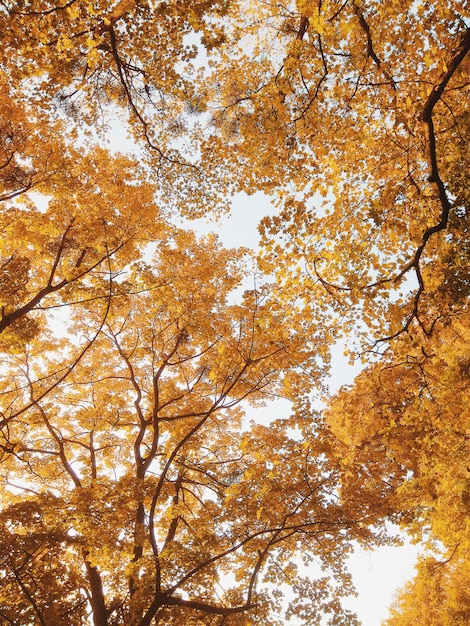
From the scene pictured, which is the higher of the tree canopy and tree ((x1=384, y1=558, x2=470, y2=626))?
the tree canopy

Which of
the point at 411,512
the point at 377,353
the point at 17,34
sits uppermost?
the point at 17,34

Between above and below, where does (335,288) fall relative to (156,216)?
below

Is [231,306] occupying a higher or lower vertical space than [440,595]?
higher

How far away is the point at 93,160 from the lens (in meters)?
Answer: 8.23

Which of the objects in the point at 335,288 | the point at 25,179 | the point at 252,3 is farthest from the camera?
the point at 252,3

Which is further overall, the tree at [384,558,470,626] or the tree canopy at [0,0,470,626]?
the tree at [384,558,470,626]

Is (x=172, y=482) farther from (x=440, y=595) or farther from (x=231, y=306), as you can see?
(x=440, y=595)

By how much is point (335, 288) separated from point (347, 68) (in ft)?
9.83

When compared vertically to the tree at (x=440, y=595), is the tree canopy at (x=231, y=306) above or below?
above

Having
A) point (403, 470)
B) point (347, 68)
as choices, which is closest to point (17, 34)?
point (347, 68)

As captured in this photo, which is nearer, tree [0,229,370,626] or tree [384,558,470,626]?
tree [0,229,370,626]

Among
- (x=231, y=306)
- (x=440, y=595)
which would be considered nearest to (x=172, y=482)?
(x=231, y=306)

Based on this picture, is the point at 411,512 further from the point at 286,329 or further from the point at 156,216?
the point at 156,216

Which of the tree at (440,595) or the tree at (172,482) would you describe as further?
the tree at (440,595)
